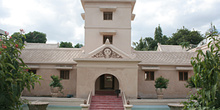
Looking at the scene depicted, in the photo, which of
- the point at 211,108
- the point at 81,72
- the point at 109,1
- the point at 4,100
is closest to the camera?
the point at 4,100

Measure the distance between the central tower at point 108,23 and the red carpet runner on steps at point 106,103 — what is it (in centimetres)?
489

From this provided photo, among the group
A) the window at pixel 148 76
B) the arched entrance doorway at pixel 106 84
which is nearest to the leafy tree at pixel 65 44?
the arched entrance doorway at pixel 106 84

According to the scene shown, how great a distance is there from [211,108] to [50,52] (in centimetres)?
1629

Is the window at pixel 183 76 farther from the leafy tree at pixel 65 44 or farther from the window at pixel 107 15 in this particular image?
the leafy tree at pixel 65 44

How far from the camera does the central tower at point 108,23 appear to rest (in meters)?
18.9

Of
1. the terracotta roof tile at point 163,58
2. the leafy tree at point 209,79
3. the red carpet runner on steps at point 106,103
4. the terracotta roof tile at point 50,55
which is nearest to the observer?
the leafy tree at point 209,79

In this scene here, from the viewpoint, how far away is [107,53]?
1650cm

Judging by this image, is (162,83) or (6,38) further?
(162,83)

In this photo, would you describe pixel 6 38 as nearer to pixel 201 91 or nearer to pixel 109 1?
pixel 201 91

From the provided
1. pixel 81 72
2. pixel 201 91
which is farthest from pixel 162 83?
pixel 201 91

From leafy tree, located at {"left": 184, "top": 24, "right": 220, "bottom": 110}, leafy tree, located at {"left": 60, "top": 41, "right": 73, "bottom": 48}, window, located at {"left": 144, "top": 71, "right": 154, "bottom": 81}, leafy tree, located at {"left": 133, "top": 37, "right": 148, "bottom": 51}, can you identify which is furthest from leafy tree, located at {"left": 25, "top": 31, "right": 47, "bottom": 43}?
leafy tree, located at {"left": 184, "top": 24, "right": 220, "bottom": 110}

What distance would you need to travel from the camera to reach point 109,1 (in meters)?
18.9

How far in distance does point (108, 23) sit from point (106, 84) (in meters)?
5.39

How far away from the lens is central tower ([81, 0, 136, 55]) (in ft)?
62.1
